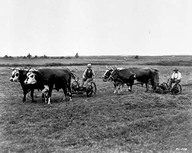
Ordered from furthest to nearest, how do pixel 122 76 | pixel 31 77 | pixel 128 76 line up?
pixel 128 76 → pixel 122 76 → pixel 31 77

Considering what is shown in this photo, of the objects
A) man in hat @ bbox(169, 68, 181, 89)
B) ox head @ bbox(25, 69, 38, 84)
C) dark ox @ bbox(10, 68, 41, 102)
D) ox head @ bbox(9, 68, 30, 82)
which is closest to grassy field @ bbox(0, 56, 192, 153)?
dark ox @ bbox(10, 68, 41, 102)

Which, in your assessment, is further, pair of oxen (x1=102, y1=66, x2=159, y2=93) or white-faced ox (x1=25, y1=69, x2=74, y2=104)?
pair of oxen (x1=102, y1=66, x2=159, y2=93)

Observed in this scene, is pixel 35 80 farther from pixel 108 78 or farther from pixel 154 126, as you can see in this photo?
pixel 154 126

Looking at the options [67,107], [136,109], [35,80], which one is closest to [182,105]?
[136,109]

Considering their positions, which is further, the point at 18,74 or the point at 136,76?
the point at 136,76

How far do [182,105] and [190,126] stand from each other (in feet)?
13.2

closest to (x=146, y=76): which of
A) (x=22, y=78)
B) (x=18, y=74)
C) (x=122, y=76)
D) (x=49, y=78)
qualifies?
(x=122, y=76)

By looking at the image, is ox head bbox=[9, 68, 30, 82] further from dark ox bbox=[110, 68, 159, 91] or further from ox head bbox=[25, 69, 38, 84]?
dark ox bbox=[110, 68, 159, 91]

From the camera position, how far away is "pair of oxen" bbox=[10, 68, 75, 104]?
1550 cm

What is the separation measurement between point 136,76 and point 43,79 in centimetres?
699

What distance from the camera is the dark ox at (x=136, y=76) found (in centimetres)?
1883

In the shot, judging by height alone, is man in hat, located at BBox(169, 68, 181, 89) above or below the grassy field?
above

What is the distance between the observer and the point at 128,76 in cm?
1895

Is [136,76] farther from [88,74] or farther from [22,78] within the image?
[22,78]
